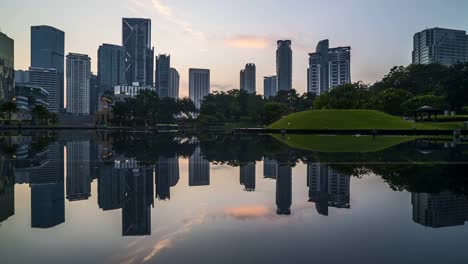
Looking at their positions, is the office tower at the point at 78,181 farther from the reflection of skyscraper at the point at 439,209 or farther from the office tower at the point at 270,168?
the reflection of skyscraper at the point at 439,209

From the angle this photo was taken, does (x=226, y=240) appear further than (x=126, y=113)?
No

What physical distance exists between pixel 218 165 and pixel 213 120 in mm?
90390

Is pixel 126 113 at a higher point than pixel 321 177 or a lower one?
higher

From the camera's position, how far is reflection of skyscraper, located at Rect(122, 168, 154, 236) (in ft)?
22.5

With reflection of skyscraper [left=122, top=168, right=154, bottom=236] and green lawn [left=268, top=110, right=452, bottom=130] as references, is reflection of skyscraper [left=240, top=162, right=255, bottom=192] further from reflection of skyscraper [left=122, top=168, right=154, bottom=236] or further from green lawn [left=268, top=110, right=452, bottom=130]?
green lawn [left=268, top=110, right=452, bottom=130]

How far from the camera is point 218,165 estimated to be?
56.4 feet

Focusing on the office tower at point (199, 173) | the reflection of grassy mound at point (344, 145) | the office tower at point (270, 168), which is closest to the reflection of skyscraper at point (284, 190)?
the office tower at point (270, 168)

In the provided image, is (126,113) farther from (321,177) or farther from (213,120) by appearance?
(321,177)

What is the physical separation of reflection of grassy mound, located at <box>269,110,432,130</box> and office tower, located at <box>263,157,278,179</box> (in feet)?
106

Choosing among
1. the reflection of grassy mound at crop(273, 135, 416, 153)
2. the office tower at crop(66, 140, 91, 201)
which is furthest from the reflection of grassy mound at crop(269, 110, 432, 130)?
the office tower at crop(66, 140, 91, 201)

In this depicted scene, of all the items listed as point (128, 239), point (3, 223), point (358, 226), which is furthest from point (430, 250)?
point (3, 223)

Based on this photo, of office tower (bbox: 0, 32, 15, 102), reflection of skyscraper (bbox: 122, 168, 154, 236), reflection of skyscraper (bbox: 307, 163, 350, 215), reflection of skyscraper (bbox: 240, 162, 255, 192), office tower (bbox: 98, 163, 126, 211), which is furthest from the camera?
office tower (bbox: 0, 32, 15, 102)

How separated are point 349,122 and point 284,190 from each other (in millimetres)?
41377

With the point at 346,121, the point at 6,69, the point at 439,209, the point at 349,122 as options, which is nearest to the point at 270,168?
the point at 439,209
